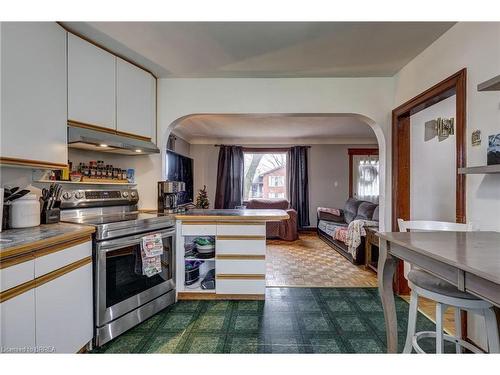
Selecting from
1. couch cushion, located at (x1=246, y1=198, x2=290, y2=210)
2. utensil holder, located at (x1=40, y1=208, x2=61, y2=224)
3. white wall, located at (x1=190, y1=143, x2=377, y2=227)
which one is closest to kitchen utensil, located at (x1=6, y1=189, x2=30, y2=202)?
utensil holder, located at (x1=40, y1=208, x2=61, y2=224)

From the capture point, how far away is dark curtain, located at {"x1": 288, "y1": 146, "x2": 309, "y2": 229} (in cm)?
623

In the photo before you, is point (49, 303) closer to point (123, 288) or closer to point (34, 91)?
point (123, 288)

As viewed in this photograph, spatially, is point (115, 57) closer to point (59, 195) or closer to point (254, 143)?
point (59, 195)

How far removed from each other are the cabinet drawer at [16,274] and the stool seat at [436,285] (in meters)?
1.96

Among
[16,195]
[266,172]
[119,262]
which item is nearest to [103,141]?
[16,195]

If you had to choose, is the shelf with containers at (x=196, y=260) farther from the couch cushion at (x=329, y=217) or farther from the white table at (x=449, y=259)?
the couch cushion at (x=329, y=217)

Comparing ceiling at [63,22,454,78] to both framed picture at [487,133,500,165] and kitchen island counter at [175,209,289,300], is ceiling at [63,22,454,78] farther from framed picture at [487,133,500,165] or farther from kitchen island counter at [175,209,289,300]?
kitchen island counter at [175,209,289,300]

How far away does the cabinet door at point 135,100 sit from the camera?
2.22 metres

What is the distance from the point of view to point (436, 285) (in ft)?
4.09

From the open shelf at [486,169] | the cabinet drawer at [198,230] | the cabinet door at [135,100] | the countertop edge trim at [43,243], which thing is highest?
the cabinet door at [135,100]

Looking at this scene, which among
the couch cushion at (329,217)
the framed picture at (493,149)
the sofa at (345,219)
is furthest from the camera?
the couch cushion at (329,217)

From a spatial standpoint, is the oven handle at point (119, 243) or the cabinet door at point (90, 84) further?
the cabinet door at point (90, 84)

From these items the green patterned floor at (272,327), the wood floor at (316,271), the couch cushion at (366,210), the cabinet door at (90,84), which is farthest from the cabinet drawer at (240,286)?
the couch cushion at (366,210)
